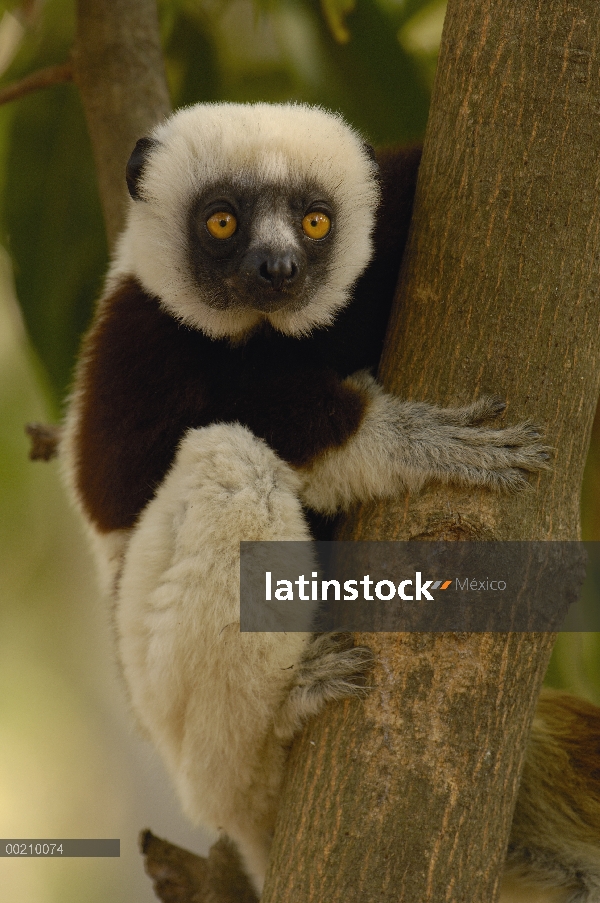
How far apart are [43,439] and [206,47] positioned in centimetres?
213

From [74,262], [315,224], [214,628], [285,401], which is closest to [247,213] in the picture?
[315,224]

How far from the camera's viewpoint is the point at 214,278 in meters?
3.07

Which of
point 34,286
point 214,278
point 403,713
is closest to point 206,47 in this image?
point 34,286

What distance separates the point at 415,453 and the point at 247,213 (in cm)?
105

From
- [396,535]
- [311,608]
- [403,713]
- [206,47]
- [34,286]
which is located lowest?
[403,713]

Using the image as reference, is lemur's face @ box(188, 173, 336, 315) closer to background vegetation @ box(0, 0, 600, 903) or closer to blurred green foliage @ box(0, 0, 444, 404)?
blurred green foliage @ box(0, 0, 444, 404)

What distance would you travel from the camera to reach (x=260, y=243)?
9.63ft

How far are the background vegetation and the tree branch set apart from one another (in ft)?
1.68

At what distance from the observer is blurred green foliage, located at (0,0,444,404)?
4273 millimetres

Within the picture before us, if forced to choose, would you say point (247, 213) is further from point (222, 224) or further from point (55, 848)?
point (55, 848)

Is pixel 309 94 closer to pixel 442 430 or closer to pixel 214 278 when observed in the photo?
pixel 214 278

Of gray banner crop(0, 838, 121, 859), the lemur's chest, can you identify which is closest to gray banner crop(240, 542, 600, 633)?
the lemur's chest

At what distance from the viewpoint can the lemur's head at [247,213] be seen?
3.04 metres

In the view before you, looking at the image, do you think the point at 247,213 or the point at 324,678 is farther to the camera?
the point at 247,213
